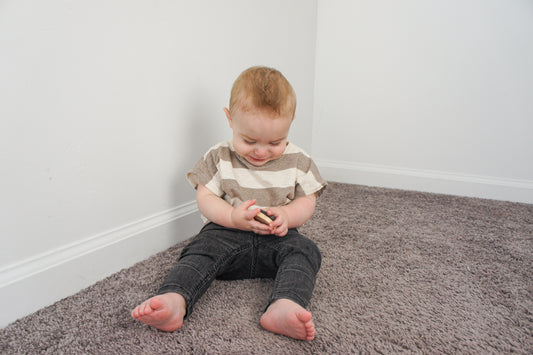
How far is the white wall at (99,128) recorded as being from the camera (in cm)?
65

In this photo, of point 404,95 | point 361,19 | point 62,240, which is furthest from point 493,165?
Result: point 62,240

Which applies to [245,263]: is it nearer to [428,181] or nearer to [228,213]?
[228,213]

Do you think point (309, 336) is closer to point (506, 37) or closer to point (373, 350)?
point (373, 350)

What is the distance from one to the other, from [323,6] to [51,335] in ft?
5.65

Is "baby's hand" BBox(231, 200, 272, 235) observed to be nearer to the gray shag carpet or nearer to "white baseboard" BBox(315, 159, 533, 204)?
the gray shag carpet

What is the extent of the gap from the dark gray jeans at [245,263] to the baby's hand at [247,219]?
0.07 metres

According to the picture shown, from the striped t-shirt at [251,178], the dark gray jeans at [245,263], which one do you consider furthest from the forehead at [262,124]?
the dark gray jeans at [245,263]

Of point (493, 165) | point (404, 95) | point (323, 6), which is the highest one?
point (323, 6)

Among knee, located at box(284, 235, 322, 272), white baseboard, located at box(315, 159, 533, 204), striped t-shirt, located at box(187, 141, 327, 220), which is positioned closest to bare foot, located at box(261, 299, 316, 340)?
knee, located at box(284, 235, 322, 272)

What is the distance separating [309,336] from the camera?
0.61 metres

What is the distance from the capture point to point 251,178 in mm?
877

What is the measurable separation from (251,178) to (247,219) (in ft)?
0.56

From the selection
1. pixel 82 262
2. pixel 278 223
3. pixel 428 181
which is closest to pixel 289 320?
pixel 278 223

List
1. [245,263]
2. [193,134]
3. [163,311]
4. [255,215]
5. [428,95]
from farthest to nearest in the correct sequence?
1. [428,95]
2. [193,134]
3. [245,263]
4. [255,215]
5. [163,311]
